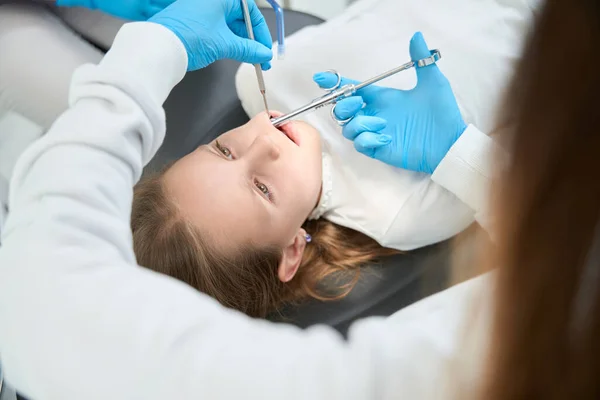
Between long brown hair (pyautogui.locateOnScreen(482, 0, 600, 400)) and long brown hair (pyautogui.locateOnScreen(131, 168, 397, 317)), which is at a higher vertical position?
long brown hair (pyautogui.locateOnScreen(482, 0, 600, 400))

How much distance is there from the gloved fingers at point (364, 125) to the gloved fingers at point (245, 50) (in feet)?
0.72

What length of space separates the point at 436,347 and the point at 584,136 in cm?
24

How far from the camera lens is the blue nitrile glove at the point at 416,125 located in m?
0.99

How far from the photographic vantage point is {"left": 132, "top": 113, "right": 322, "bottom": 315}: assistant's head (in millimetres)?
929

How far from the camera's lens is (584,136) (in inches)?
11.2

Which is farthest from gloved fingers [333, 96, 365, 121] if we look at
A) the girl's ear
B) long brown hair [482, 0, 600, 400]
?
long brown hair [482, 0, 600, 400]

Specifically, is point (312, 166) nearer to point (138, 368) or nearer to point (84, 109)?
point (84, 109)

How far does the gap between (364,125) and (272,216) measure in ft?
0.88

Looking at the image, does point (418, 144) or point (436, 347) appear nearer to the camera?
point (436, 347)

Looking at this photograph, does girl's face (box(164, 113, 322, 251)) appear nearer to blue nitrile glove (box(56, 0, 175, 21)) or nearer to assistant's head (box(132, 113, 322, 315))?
assistant's head (box(132, 113, 322, 315))

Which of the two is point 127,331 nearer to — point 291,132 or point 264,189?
point 264,189

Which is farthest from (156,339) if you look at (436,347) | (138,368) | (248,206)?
(248,206)

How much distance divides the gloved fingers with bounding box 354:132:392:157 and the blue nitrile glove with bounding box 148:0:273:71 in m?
0.25

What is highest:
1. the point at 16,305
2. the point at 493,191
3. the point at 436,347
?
the point at 493,191
